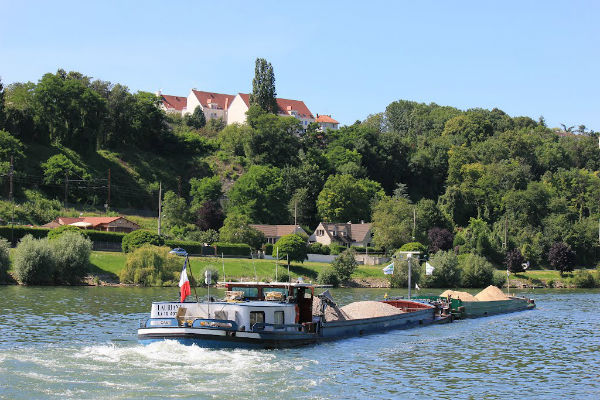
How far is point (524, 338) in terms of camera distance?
51.2 m

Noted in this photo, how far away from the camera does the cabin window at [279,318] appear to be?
41219 millimetres

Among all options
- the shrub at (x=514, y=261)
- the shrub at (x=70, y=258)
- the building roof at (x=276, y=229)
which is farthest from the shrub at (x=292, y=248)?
the shrub at (x=514, y=261)

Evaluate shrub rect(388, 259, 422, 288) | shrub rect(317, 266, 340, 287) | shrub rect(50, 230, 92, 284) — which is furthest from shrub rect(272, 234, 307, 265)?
shrub rect(50, 230, 92, 284)

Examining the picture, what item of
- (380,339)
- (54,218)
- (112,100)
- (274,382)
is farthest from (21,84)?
(274,382)

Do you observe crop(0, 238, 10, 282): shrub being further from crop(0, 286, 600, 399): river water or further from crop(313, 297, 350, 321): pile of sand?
crop(313, 297, 350, 321): pile of sand

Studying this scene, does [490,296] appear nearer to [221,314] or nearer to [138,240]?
[221,314]

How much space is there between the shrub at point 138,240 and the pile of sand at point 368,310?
4543 cm

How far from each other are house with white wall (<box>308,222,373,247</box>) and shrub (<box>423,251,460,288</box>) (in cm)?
3257

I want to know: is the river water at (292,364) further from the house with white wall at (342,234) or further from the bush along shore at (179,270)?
the house with white wall at (342,234)

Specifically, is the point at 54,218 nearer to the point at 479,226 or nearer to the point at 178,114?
the point at 479,226

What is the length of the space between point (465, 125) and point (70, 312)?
160m

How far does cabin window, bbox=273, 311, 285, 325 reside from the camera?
1623 inches

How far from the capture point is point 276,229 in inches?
5153

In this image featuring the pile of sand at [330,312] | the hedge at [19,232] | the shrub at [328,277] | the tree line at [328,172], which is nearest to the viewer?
the pile of sand at [330,312]
